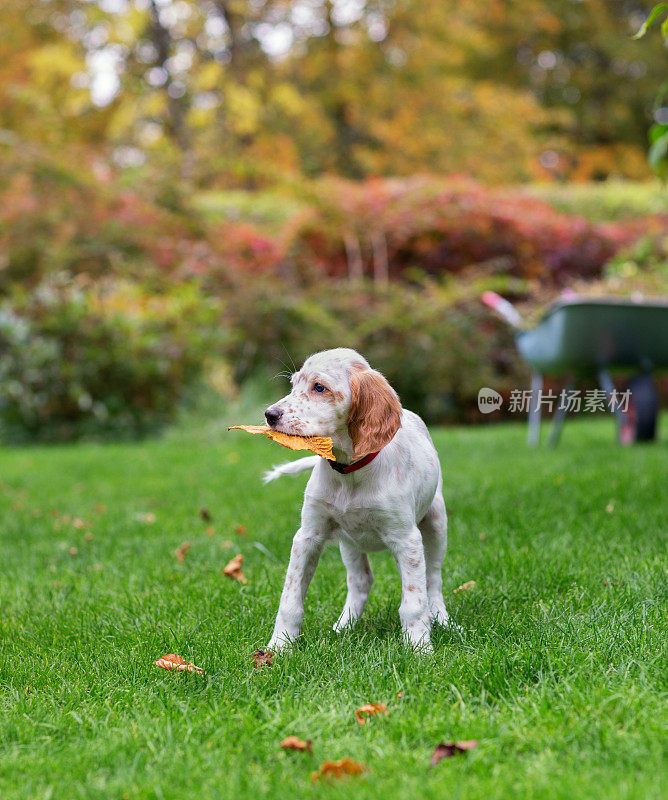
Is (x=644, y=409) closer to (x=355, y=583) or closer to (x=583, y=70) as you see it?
(x=355, y=583)

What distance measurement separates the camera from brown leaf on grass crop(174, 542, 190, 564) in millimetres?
3228

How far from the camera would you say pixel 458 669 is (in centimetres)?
191

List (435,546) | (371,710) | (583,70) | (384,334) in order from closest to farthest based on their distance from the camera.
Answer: (371,710), (435,546), (384,334), (583,70)

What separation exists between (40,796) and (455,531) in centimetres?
215

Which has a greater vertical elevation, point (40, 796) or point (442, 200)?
point (442, 200)

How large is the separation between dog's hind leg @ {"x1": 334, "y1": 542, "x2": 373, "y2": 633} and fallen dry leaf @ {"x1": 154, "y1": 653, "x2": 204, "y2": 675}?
47 centimetres

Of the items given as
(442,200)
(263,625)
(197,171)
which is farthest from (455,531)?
(197,171)

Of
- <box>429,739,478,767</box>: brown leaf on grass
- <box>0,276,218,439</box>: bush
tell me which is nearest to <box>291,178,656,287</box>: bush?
<box>0,276,218,439</box>: bush

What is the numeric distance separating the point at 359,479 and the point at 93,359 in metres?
5.83

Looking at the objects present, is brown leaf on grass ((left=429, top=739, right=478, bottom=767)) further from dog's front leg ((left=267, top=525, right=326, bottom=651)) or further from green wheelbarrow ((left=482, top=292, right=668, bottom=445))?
green wheelbarrow ((left=482, top=292, right=668, bottom=445))

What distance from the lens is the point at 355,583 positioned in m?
2.36

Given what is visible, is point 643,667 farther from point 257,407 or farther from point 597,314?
point 257,407

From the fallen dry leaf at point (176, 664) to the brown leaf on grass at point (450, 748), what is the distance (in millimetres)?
675

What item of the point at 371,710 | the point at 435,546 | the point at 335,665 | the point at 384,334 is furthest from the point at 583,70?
the point at 371,710
